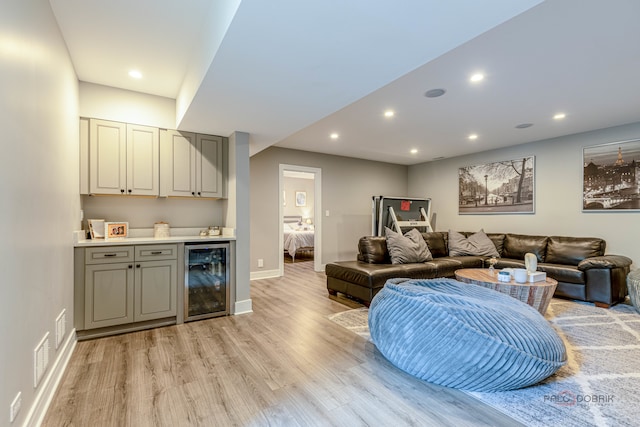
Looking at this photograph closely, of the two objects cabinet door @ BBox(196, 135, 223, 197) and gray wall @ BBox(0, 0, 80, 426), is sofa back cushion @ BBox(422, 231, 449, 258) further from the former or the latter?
gray wall @ BBox(0, 0, 80, 426)

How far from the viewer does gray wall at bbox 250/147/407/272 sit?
5.35 meters

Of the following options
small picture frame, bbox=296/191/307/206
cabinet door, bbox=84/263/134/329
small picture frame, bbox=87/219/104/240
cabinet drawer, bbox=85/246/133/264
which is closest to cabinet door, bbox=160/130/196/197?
small picture frame, bbox=87/219/104/240

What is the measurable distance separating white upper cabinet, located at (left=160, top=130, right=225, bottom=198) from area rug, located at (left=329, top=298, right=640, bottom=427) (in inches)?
91.8

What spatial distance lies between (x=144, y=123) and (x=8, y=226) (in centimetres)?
230

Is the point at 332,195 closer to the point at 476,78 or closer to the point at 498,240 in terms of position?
the point at 498,240

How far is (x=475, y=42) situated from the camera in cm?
220

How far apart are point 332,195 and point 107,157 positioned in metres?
4.09

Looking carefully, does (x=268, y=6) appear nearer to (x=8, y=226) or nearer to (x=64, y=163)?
(x=8, y=226)

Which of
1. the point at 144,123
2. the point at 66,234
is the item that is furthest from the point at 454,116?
the point at 66,234

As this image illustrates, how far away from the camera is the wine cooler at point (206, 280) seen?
124 inches

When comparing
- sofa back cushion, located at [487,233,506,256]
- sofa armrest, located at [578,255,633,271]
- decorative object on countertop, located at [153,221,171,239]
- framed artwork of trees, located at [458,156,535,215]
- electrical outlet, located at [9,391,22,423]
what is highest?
framed artwork of trees, located at [458,156,535,215]

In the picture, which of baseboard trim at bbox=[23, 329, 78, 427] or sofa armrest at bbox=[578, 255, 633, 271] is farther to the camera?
sofa armrest at bbox=[578, 255, 633, 271]

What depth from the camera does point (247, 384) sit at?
6.48 ft

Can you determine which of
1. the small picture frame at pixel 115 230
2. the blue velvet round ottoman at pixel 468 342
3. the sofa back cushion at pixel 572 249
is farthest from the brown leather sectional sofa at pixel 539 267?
the small picture frame at pixel 115 230
